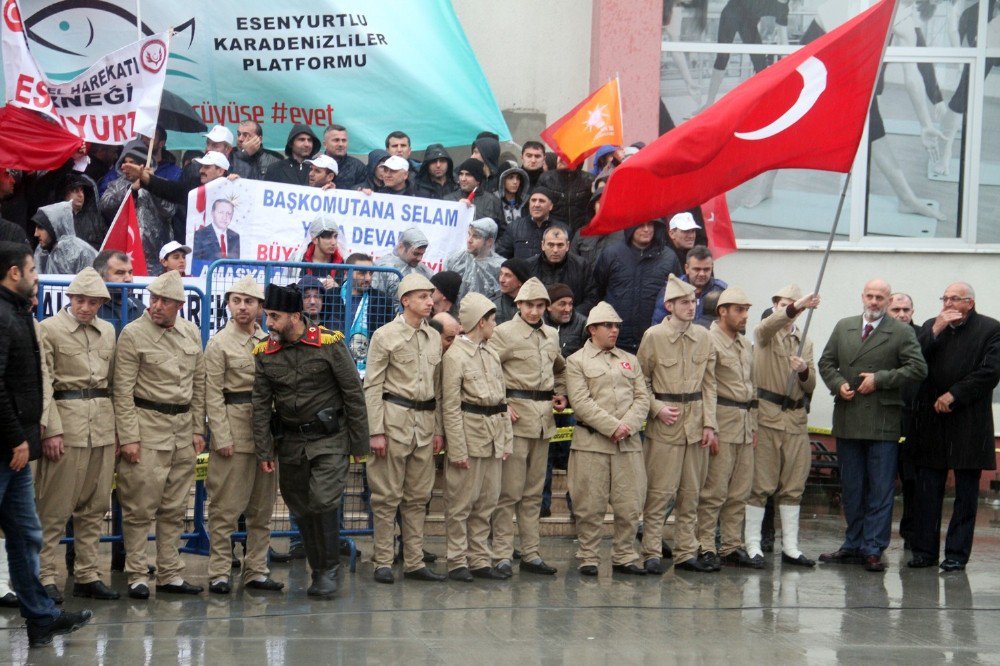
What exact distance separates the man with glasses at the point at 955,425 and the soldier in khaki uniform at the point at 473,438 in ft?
10.8

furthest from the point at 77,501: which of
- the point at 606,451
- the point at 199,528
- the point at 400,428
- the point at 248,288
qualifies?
the point at 606,451

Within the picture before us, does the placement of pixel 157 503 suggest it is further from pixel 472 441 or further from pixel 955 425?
pixel 955 425

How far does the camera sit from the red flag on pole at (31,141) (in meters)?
11.6

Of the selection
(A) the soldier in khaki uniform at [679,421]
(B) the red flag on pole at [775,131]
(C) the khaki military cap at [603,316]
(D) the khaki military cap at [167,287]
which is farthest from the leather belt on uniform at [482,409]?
(D) the khaki military cap at [167,287]

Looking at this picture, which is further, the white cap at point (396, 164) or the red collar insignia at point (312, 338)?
the white cap at point (396, 164)

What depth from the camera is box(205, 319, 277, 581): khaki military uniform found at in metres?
9.23

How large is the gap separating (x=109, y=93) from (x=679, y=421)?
538cm

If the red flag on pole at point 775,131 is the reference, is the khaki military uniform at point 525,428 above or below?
below

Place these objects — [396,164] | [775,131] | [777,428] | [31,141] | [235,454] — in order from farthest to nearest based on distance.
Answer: [396,164], [31,141], [777,428], [775,131], [235,454]

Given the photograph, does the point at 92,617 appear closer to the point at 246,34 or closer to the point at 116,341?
the point at 116,341

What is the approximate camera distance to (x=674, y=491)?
10.5 m

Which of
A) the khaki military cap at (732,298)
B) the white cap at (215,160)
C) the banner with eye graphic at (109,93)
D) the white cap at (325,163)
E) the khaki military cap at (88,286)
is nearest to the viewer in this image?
the khaki military cap at (88,286)

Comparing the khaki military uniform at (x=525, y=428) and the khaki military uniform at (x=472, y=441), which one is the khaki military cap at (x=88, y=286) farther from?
the khaki military uniform at (x=525, y=428)

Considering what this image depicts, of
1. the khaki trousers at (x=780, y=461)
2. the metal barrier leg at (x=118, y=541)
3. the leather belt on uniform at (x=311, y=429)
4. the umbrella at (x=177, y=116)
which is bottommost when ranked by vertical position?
the metal barrier leg at (x=118, y=541)
